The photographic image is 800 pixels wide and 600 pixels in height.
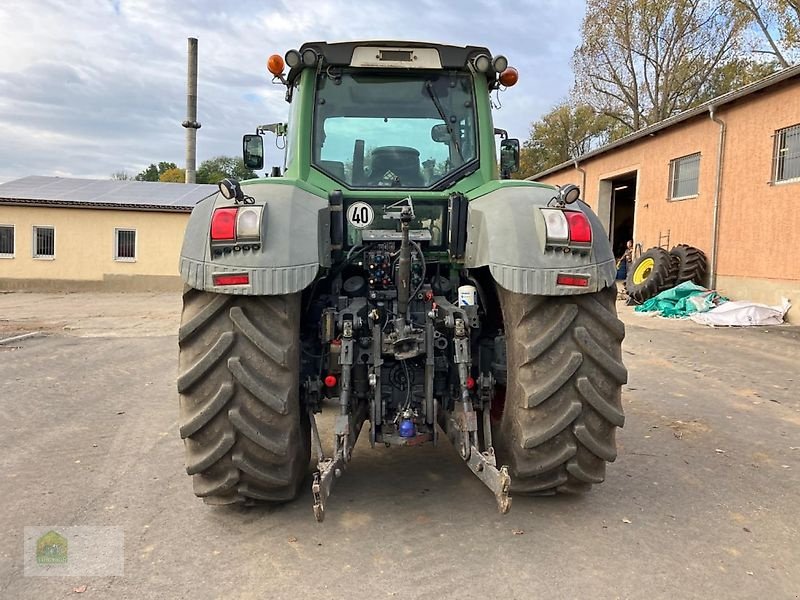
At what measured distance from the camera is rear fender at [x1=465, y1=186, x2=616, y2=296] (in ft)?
9.91

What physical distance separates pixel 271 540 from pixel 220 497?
1.16 ft

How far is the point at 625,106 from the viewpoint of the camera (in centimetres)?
3272

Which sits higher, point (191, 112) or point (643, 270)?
point (191, 112)

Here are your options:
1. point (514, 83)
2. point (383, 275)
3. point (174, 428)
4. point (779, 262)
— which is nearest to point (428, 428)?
point (383, 275)

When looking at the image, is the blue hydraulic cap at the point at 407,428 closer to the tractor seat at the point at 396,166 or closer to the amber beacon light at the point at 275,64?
the tractor seat at the point at 396,166

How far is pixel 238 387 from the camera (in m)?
3.04

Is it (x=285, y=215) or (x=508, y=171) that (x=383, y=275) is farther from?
(x=508, y=171)

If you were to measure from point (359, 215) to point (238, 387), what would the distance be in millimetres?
1205

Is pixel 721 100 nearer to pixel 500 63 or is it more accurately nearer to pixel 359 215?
pixel 500 63

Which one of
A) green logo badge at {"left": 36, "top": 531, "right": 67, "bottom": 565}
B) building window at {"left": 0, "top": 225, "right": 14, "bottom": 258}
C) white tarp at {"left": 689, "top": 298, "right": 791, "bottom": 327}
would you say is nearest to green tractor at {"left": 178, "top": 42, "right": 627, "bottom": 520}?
green logo badge at {"left": 36, "top": 531, "right": 67, "bottom": 565}

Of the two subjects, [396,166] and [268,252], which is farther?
[396,166]

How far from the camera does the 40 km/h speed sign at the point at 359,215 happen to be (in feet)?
11.9

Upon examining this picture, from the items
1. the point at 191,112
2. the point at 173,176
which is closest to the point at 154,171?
the point at 173,176

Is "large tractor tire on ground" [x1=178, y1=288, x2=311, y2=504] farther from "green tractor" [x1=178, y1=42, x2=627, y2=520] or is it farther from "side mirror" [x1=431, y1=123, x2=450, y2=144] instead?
"side mirror" [x1=431, y1=123, x2=450, y2=144]
